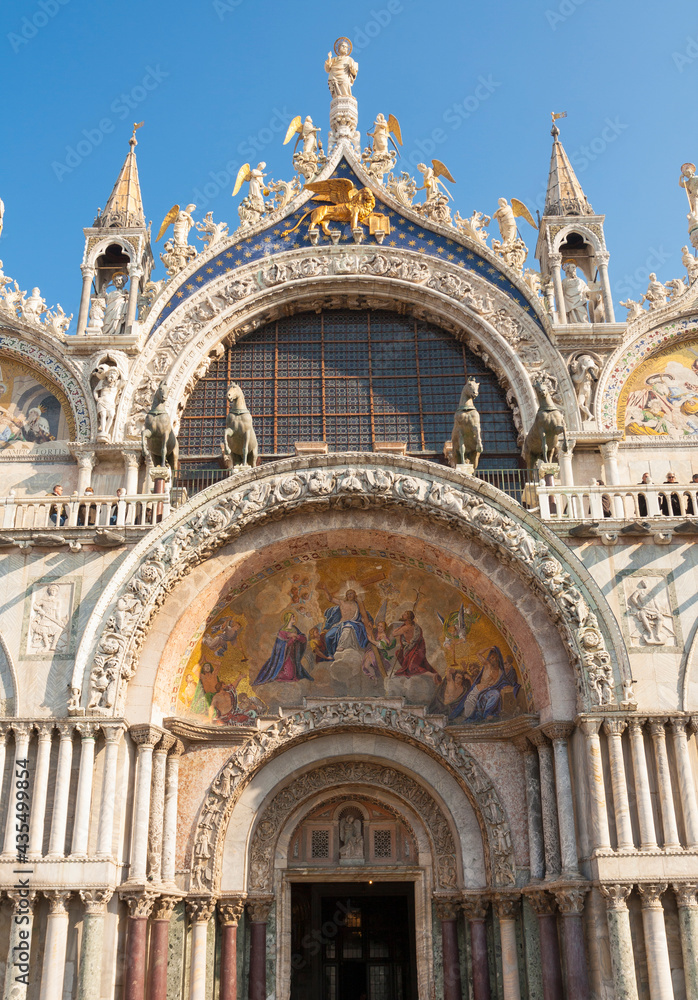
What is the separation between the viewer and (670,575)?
52.6 feet

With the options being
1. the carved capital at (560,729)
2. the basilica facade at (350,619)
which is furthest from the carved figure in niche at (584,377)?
the carved capital at (560,729)

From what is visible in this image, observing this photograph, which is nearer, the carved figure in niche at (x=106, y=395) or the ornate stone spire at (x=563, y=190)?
the carved figure in niche at (x=106, y=395)

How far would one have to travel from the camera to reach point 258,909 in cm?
1620

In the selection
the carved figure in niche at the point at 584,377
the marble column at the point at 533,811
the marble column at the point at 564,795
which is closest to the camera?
the marble column at the point at 564,795

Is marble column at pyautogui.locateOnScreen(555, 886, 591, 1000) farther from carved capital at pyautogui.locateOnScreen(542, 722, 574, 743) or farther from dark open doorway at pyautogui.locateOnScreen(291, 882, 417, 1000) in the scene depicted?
dark open doorway at pyautogui.locateOnScreen(291, 882, 417, 1000)

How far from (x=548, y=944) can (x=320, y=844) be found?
14.0ft

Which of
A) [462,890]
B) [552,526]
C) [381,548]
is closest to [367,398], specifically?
[381,548]

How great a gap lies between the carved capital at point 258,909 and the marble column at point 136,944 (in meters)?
2.08

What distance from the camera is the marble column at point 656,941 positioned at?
13.7 meters

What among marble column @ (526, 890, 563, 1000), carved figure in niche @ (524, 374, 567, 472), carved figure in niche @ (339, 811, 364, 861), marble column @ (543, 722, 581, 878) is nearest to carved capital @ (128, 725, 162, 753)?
carved figure in niche @ (339, 811, 364, 861)

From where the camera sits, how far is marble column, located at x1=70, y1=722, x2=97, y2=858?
14.5m

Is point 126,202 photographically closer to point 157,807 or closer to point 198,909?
point 157,807

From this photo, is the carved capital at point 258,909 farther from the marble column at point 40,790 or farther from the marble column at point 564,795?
Answer: the marble column at point 564,795

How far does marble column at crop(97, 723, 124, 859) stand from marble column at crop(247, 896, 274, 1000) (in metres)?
2.91
